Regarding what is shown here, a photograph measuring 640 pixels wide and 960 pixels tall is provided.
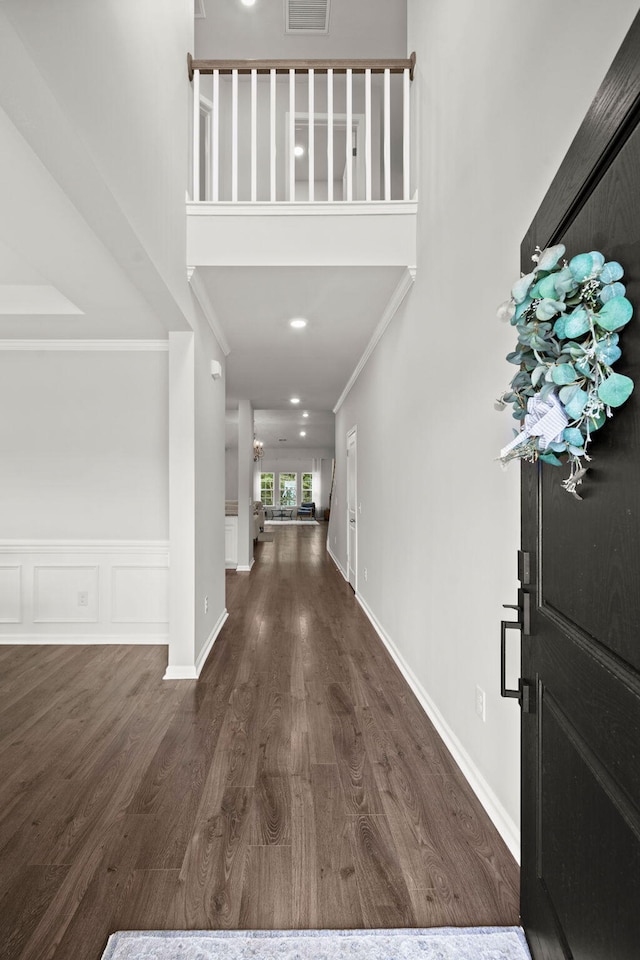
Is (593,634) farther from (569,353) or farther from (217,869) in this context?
(217,869)

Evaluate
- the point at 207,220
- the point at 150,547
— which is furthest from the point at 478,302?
the point at 150,547

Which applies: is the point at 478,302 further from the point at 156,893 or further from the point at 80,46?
the point at 156,893

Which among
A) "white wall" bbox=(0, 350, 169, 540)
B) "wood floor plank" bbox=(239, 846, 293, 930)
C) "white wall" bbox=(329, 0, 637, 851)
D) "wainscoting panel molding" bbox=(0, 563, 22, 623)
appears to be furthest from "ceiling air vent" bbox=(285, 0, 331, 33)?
"wood floor plank" bbox=(239, 846, 293, 930)

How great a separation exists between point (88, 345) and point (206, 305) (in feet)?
4.04

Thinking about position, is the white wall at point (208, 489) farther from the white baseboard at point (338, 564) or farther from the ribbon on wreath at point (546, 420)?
the ribbon on wreath at point (546, 420)

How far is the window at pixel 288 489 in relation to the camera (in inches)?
797

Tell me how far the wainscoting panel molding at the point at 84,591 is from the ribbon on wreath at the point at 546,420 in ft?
12.4

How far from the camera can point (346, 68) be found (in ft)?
11.0

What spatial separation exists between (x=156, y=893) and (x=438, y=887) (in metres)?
0.91

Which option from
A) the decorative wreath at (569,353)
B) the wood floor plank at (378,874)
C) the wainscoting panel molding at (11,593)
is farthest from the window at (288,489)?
the decorative wreath at (569,353)

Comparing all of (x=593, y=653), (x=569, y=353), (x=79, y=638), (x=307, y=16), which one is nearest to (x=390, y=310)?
(x=569, y=353)

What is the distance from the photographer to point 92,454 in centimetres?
438

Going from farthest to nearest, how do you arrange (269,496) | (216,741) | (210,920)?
(269,496) → (216,741) → (210,920)

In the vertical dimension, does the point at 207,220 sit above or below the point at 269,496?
above
